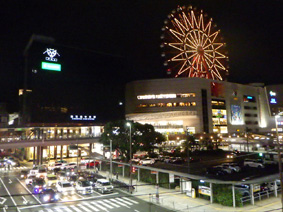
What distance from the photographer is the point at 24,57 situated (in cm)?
7194

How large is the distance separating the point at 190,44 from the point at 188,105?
22906 mm

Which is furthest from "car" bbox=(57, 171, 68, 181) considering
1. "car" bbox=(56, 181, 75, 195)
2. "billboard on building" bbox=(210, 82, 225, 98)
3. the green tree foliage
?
"billboard on building" bbox=(210, 82, 225, 98)

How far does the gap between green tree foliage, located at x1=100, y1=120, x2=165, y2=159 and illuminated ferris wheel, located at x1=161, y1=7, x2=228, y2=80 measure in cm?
3990

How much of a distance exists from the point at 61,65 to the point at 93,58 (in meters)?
15.1

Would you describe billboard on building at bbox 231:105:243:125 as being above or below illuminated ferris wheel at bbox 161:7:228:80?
below

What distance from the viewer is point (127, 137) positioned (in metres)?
41.5

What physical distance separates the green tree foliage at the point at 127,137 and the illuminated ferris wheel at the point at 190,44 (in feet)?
131

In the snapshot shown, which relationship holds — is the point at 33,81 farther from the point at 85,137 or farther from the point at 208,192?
the point at 208,192

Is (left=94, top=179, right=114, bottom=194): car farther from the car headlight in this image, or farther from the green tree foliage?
the green tree foliage

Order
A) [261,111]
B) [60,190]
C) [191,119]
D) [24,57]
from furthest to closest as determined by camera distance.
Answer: [261,111]
[191,119]
[24,57]
[60,190]

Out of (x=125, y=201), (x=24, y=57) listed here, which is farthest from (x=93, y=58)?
(x=125, y=201)

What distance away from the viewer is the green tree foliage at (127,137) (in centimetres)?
4118

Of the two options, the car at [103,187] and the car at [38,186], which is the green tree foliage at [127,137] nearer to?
the car at [103,187]

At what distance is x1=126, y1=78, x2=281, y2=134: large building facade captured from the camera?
280 ft
